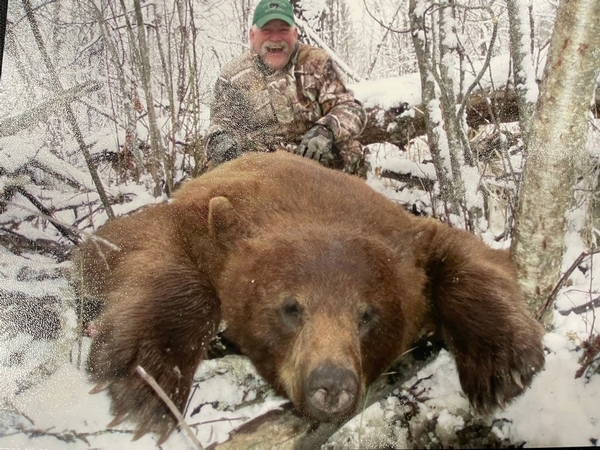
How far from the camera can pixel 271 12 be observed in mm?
2254

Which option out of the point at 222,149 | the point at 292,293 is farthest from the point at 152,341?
the point at 222,149

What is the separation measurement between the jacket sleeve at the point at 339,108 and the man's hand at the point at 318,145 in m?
0.06

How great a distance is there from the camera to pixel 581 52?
6.57 feet

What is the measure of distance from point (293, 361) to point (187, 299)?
1.38ft

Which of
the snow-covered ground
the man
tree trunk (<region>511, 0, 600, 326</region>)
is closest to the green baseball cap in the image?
the man

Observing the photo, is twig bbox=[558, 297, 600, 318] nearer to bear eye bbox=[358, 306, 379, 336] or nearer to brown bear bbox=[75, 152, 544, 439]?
brown bear bbox=[75, 152, 544, 439]

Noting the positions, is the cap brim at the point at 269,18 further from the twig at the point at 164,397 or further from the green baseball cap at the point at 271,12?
the twig at the point at 164,397

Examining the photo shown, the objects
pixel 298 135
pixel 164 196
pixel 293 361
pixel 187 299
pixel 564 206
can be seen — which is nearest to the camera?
pixel 293 361

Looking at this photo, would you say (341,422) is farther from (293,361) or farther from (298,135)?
(298,135)

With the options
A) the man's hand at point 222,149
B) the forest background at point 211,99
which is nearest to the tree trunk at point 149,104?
the forest background at point 211,99

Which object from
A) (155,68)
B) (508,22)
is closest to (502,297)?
(508,22)

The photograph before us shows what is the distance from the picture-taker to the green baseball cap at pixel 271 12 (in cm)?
222

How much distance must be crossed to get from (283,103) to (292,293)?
40.5 inches

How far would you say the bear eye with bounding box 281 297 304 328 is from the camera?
1888mm
